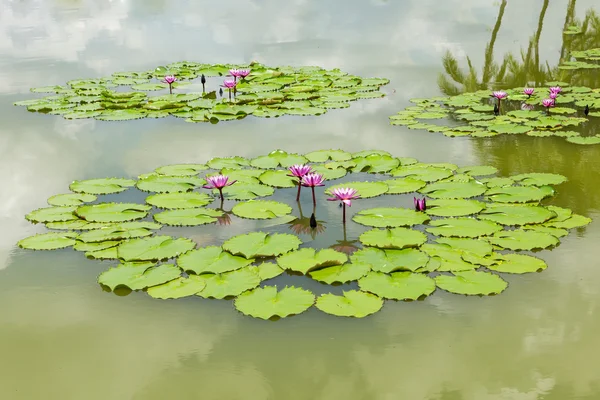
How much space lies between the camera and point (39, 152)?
5.12m

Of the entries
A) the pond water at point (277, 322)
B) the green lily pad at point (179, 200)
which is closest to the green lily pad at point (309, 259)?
the pond water at point (277, 322)

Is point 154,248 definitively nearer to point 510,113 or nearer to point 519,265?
point 519,265

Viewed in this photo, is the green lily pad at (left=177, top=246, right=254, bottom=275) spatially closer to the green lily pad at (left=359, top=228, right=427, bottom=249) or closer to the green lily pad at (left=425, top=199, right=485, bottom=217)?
the green lily pad at (left=359, top=228, right=427, bottom=249)

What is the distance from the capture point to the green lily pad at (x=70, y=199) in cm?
388

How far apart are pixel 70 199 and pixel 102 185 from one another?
0.87 ft

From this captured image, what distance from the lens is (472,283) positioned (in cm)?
275

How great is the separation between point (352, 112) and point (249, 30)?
5.90 metres

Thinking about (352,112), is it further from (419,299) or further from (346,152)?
(419,299)

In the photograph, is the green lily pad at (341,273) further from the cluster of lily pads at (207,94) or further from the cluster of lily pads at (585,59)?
the cluster of lily pads at (585,59)

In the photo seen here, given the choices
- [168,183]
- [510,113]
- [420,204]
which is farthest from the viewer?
[510,113]

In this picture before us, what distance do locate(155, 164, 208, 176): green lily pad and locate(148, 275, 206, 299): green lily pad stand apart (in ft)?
5.23

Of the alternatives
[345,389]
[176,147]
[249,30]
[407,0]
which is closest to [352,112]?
[176,147]

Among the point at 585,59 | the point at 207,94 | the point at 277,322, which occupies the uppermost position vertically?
the point at 585,59

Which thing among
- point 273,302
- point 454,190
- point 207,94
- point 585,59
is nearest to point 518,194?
point 454,190
